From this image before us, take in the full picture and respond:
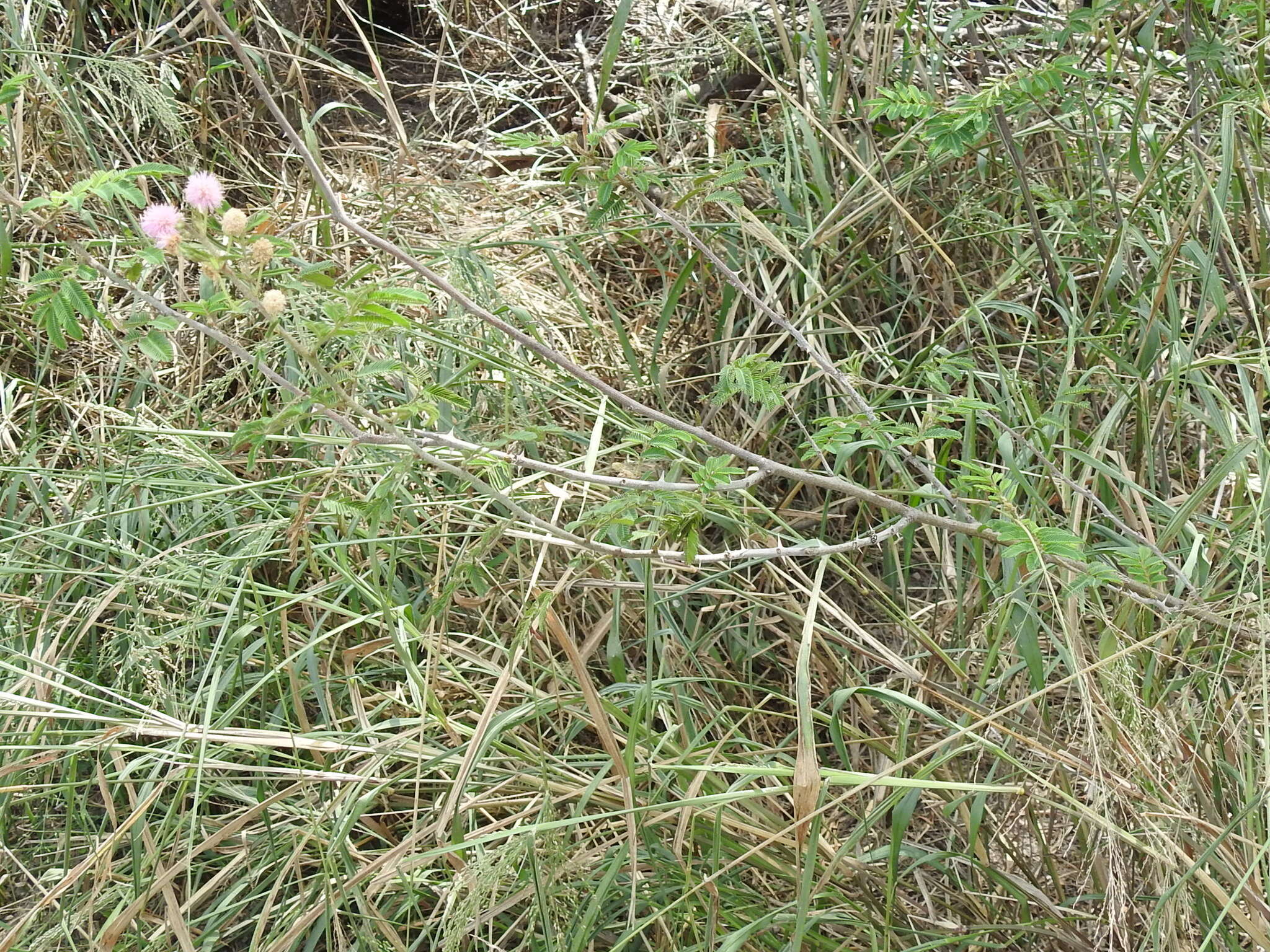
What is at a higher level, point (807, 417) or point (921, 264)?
point (921, 264)

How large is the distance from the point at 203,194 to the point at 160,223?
1.9 inches

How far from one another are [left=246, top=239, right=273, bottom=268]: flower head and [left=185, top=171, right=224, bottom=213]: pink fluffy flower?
6 centimetres

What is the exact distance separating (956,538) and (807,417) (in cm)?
36

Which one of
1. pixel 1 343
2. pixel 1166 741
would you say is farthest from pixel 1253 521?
pixel 1 343

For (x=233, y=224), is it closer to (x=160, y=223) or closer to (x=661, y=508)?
(x=160, y=223)

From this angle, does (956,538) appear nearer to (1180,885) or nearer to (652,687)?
(652,687)

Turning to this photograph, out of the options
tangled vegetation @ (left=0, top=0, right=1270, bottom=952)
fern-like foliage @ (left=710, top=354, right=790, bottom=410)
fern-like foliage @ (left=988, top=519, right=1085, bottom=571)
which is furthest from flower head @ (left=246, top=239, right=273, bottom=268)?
fern-like foliage @ (left=988, top=519, right=1085, bottom=571)

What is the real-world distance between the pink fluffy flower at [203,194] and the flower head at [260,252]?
2.4 inches

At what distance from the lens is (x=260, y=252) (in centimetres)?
105

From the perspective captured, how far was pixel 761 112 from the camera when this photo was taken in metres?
2.49

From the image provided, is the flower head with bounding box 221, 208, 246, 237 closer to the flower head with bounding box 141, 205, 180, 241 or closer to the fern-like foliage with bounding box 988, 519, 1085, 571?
the flower head with bounding box 141, 205, 180, 241

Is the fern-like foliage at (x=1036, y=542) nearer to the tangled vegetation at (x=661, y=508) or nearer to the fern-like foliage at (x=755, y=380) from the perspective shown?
the tangled vegetation at (x=661, y=508)

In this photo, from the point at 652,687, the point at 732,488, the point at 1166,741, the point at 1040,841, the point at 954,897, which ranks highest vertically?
the point at 732,488

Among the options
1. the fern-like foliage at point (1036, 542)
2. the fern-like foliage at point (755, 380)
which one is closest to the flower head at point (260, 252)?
the fern-like foliage at point (755, 380)
